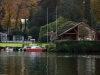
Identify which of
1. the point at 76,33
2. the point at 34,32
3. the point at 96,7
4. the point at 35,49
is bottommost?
the point at 35,49

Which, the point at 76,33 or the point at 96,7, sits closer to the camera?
the point at 76,33

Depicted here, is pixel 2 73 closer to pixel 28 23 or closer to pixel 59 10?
pixel 59 10

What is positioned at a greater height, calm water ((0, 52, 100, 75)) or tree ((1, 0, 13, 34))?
tree ((1, 0, 13, 34))

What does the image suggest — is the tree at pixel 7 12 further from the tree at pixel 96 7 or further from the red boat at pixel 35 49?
the red boat at pixel 35 49

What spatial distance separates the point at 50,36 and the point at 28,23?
2786 cm

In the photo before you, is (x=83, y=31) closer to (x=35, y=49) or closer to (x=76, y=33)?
(x=76, y=33)

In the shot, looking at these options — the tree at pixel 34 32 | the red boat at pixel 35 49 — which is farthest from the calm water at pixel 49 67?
the tree at pixel 34 32

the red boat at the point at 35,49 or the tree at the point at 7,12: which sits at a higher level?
the tree at the point at 7,12

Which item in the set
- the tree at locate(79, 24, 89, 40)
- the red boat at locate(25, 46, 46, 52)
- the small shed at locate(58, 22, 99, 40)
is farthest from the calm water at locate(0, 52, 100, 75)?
the small shed at locate(58, 22, 99, 40)

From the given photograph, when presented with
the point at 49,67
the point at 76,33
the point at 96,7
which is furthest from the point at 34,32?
the point at 49,67

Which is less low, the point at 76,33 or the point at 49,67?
the point at 76,33

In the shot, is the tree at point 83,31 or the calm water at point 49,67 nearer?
the calm water at point 49,67

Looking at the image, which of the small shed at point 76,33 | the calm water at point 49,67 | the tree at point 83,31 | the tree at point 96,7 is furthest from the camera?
the tree at point 96,7

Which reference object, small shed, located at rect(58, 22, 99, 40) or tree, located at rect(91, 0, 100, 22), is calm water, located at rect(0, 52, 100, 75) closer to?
small shed, located at rect(58, 22, 99, 40)
